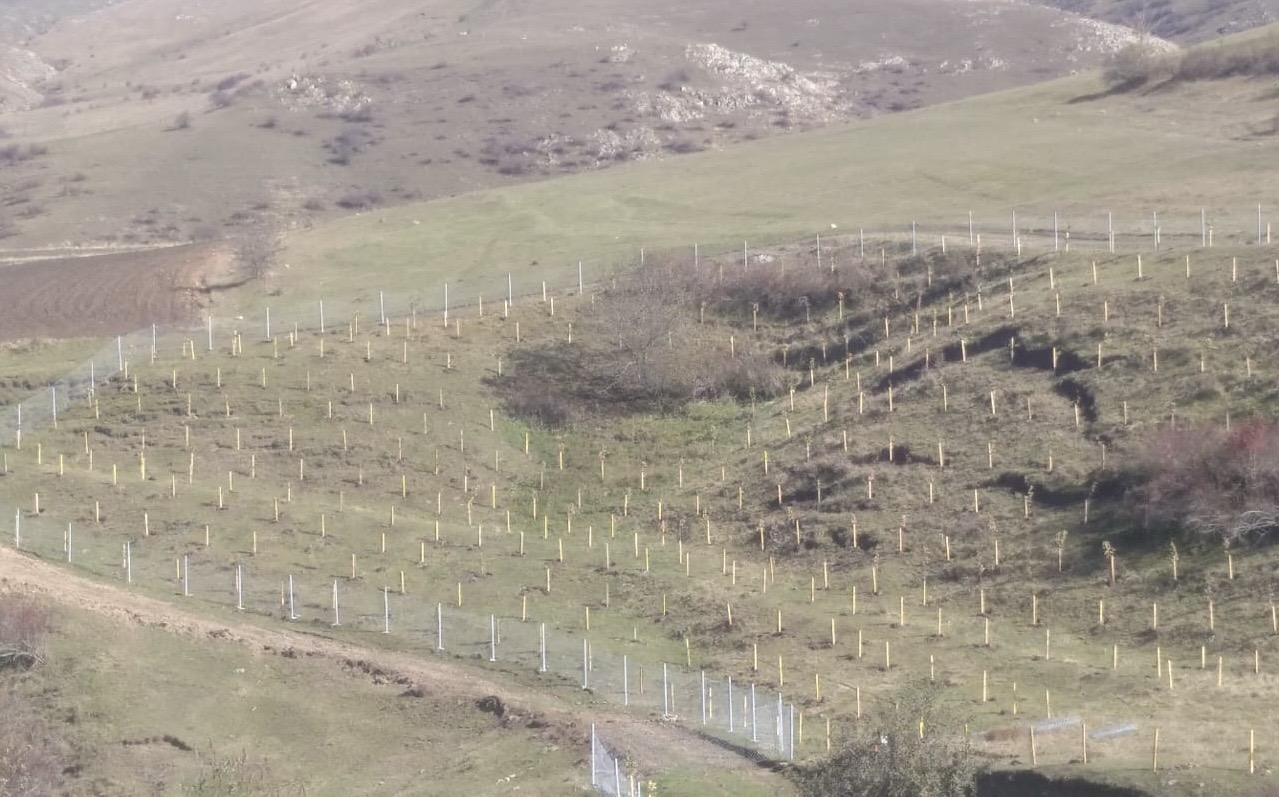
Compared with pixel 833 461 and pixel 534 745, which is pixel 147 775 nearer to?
pixel 534 745

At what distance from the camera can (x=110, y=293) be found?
7506cm

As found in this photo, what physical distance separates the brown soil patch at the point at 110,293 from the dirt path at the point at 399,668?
1084 inches

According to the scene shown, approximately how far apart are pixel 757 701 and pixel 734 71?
10949 cm

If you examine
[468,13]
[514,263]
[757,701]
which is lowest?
[757,701]

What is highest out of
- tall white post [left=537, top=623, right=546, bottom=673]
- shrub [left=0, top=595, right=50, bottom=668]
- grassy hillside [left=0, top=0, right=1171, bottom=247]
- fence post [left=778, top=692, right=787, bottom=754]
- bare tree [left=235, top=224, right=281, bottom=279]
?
grassy hillside [left=0, top=0, right=1171, bottom=247]

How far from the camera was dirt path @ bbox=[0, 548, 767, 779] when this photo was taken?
32.7m

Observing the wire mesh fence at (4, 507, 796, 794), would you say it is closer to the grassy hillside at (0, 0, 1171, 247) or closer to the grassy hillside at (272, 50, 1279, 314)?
the grassy hillside at (272, 50, 1279, 314)

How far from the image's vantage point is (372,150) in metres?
126

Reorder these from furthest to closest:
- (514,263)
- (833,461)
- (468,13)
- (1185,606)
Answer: (468,13) → (514,263) → (833,461) → (1185,606)

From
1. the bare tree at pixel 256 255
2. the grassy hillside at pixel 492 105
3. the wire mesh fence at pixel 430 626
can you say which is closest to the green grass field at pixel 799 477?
the wire mesh fence at pixel 430 626

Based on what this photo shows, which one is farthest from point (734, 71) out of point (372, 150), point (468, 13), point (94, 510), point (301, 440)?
point (94, 510)

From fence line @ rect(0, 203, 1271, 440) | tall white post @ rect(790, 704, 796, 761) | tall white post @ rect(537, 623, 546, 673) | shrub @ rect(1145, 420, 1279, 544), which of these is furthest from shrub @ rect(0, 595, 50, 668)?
shrub @ rect(1145, 420, 1279, 544)

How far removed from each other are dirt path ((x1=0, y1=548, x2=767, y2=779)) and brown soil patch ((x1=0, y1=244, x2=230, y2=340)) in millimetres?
27538

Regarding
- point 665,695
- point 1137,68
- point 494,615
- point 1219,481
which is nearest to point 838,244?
point 1219,481
